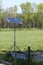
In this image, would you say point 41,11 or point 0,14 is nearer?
point 0,14

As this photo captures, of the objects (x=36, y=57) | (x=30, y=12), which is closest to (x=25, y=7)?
(x=30, y=12)

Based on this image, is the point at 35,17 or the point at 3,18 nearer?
the point at 3,18

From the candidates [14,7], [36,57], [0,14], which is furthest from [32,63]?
[14,7]

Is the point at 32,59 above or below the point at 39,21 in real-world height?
above

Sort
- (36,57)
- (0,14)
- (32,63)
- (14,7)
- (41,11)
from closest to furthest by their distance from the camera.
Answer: (32,63)
(36,57)
(0,14)
(14,7)
(41,11)

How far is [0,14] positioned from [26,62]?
4427 cm

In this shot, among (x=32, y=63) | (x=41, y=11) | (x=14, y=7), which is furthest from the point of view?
(x=41, y=11)

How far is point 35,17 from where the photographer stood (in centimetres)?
5669

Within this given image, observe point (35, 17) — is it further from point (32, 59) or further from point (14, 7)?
point (32, 59)

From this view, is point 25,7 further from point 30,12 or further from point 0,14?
point 0,14

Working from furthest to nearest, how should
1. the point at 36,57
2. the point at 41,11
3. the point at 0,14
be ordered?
1. the point at 41,11
2. the point at 0,14
3. the point at 36,57

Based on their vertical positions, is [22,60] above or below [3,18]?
above

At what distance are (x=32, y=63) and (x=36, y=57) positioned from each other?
1.78 feet

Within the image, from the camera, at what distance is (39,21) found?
56.7 metres
